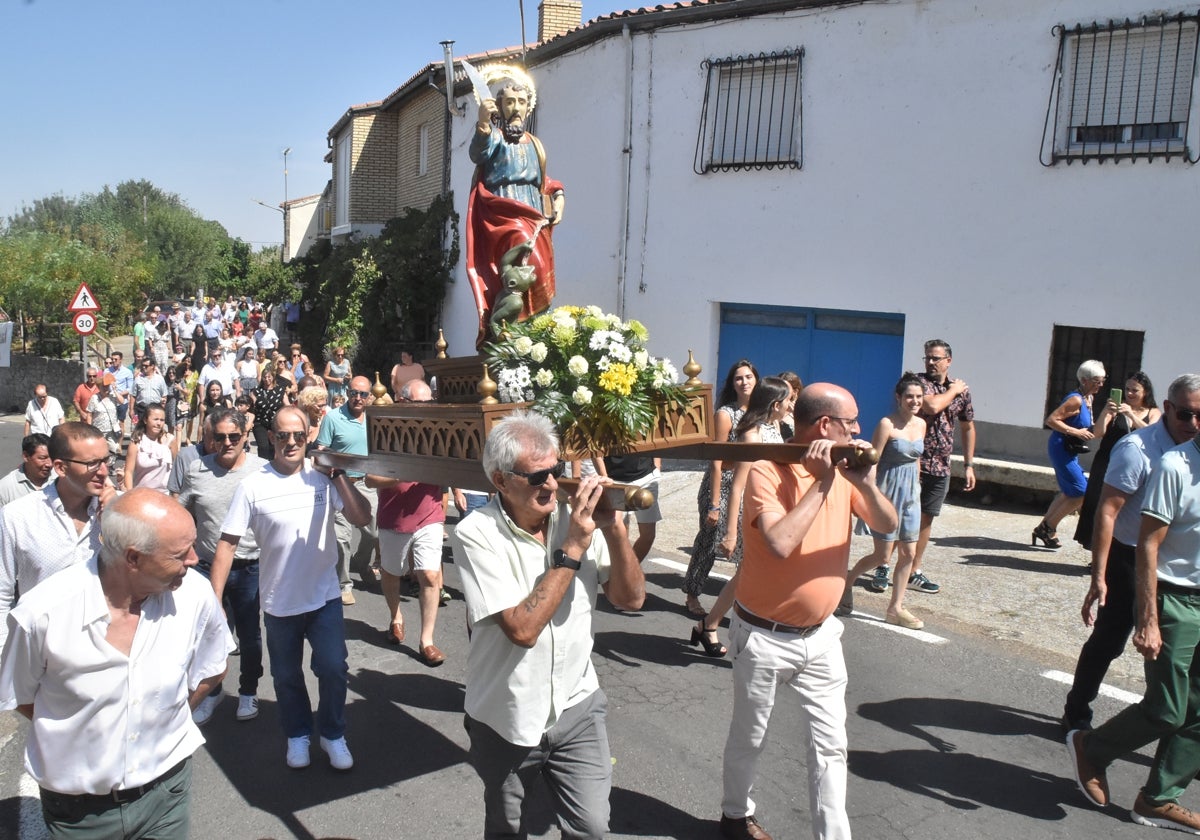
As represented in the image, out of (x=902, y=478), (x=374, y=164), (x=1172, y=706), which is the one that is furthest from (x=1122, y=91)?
(x=374, y=164)

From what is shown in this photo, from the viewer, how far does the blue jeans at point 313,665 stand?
4953 millimetres

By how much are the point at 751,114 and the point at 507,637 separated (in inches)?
476

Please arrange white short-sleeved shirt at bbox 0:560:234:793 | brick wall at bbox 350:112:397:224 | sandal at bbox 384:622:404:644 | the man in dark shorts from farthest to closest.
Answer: brick wall at bbox 350:112:397:224 → the man in dark shorts → sandal at bbox 384:622:404:644 → white short-sleeved shirt at bbox 0:560:234:793

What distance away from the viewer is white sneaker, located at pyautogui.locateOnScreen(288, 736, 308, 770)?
16.5 feet

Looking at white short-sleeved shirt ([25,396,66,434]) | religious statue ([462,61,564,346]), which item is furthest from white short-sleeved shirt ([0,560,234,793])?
white short-sleeved shirt ([25,396,66,434])

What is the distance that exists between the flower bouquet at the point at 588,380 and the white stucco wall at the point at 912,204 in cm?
862

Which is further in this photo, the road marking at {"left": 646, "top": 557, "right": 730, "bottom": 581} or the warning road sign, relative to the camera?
the warning road sign

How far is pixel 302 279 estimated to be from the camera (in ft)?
95.4

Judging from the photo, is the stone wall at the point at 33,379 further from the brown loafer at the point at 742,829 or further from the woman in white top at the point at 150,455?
the brown loafer at the point at 742,829

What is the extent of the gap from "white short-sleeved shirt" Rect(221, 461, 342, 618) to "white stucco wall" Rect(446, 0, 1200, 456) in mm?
9455

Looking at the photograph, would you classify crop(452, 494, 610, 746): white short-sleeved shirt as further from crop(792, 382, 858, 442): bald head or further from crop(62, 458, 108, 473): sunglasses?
crop(62, 458, 108, 473): sunglasses

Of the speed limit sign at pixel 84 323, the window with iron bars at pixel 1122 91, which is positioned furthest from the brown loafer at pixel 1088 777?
the speed limit sign at pixel 84 323

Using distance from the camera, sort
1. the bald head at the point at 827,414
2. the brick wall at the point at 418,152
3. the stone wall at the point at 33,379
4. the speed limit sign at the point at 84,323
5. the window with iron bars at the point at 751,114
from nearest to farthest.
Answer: the bald head at the point at 827,414 < the window with iron bars at the point at 751,114 < the speed limit sign at the point at 84,323 < the brick wall at the point at 418,152 < the stone wall at the point at 33,379

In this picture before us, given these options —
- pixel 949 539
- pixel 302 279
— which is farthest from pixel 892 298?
pixel 302 279
